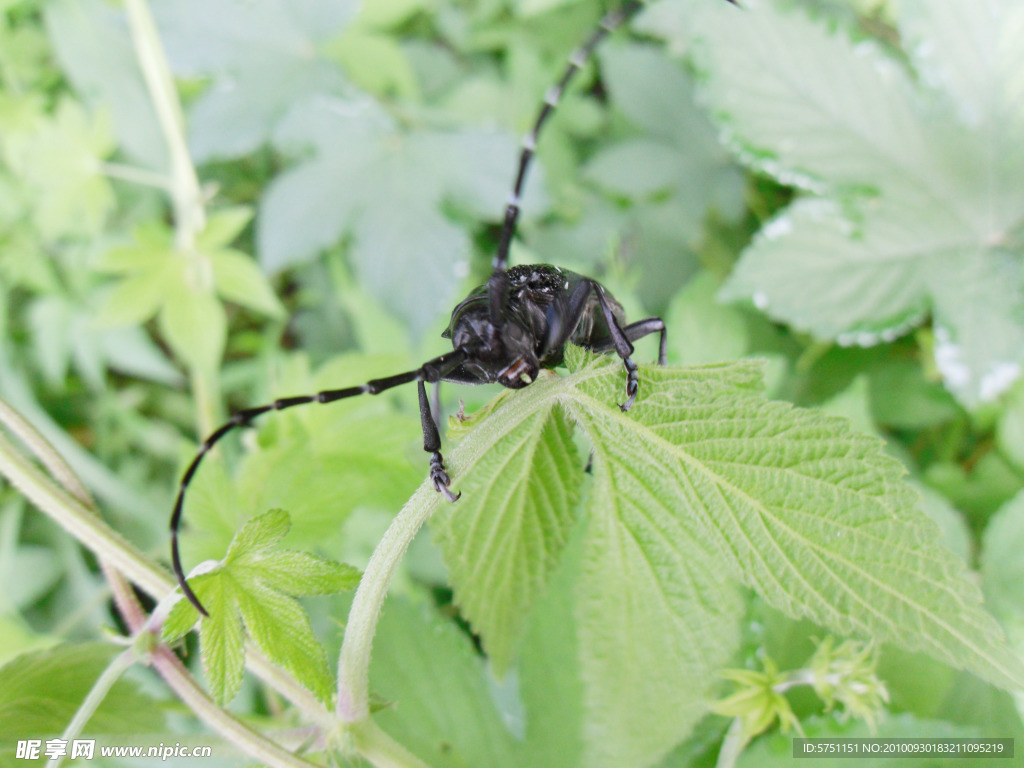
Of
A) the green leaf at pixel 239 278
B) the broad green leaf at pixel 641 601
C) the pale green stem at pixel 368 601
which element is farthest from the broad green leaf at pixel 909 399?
the green leaf at pixel 239 278

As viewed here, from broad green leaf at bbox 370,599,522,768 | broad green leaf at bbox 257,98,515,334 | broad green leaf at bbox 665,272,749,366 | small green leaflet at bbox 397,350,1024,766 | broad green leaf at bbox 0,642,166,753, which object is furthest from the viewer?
broad green leaf at bbox 257,98,515,334

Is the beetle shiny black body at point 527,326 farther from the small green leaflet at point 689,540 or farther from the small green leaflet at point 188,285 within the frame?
the small green leaflet at point 188,285

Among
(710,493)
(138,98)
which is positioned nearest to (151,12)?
(138,98)

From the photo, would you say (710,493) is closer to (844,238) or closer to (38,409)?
(844,238)

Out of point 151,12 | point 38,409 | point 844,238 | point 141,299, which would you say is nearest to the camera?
point 844,238

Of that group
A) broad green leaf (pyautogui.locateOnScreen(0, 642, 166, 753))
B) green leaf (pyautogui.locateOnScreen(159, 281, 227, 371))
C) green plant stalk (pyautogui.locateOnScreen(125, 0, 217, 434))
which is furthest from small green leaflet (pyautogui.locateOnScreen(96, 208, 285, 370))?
broad green leaf (pyautogui.locateOnScreen(0, 642, 166, 753))

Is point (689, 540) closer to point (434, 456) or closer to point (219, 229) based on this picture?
point (434, 456)

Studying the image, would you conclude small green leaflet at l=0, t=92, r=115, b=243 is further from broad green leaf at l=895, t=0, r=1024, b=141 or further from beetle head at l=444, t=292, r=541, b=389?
broad green leaf at l=895, t=0, r=1024, b=141
